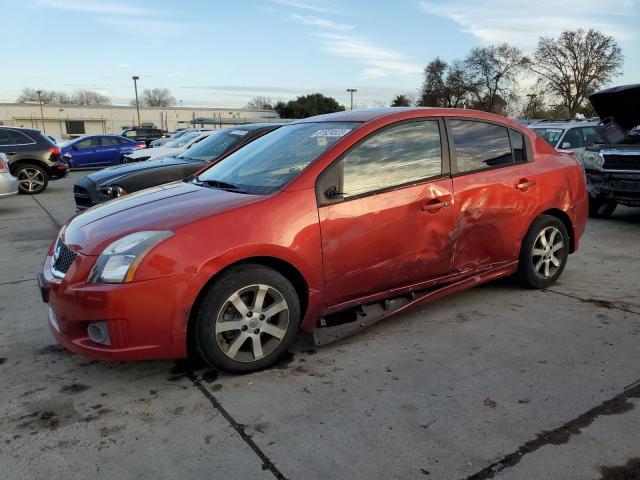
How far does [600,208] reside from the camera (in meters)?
8.70

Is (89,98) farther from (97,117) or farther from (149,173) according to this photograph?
(149,173)

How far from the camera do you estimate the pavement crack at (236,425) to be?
7.93 ft

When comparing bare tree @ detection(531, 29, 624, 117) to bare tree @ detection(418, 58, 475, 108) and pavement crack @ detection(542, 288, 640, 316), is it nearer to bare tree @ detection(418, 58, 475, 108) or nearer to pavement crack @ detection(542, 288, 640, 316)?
bare tree @ detection(418, 58, 475, 108)

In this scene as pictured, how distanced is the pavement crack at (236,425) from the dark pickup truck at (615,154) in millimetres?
6955

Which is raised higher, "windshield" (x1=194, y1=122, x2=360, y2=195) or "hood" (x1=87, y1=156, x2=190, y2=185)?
"windshield" (x1=194, y1=122, x2=360, y2=195)

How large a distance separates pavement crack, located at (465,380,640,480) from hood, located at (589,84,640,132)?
583 centimetres

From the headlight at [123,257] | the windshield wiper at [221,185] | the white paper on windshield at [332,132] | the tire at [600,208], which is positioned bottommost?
the tire at [600,208]

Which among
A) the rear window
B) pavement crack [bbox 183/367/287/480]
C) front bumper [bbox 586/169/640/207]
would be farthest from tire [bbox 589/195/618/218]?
pavement crack [bbox 183/367/287/480]

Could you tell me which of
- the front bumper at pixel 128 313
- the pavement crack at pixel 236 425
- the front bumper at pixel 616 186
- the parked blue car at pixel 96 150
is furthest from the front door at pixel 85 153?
the pavement crack at pixel 236 425

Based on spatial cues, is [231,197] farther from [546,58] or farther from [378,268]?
[546,58]

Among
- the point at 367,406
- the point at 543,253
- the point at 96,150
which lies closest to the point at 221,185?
the point at 367,406

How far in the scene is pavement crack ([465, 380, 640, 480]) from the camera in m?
2.39

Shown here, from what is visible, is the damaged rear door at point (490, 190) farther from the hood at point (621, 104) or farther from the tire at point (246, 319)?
the hood at point (621, 104)

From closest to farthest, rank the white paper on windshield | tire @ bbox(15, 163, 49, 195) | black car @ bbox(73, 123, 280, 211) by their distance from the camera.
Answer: the white paper on windshield, black car @ bbox(73, 123, 280, 211), tire @ bbox(15, 163, 49, 195)
